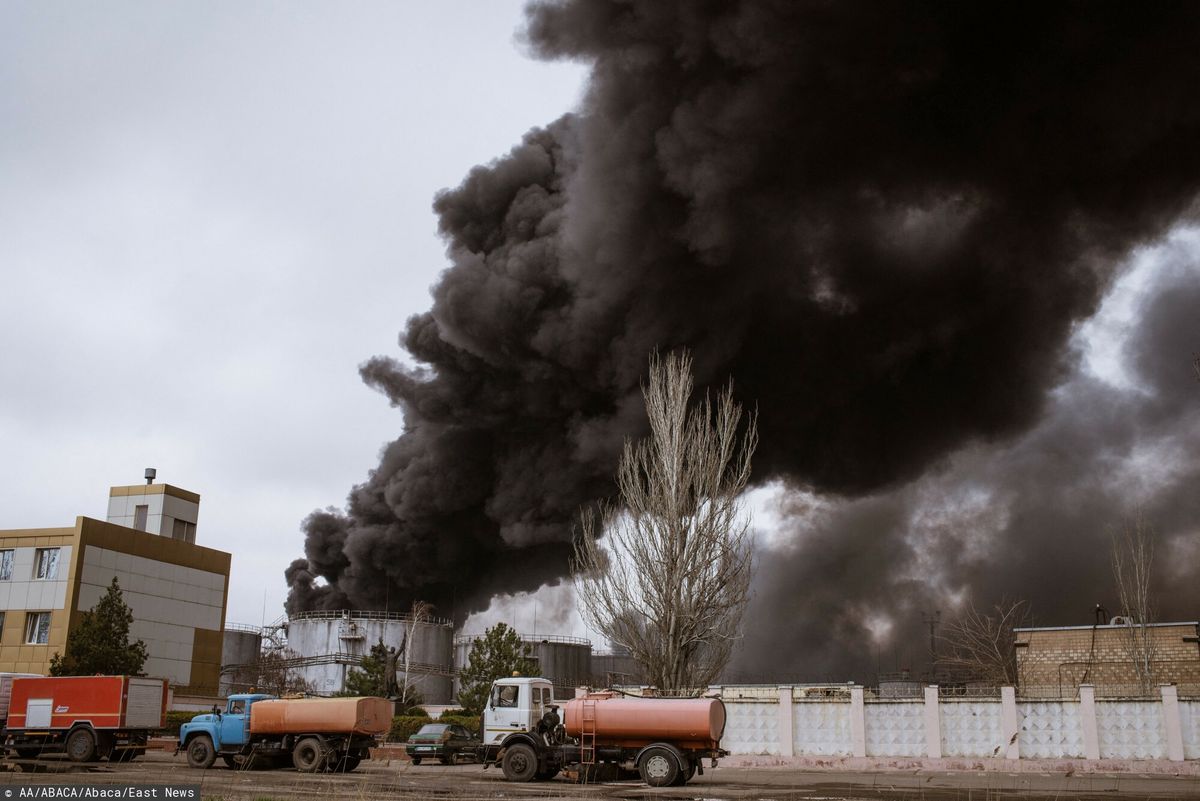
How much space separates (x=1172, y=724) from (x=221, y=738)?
21.8m

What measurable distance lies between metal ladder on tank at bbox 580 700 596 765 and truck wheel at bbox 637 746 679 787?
1068mm

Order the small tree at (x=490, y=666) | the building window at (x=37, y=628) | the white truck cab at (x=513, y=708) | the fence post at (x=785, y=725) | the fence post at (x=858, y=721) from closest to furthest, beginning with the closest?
the white truck cab at (x=513, y=708) < the fence post at (x=858, y=721) < the fence post at (x=785, y=725) < the small tree at (x=490, y=666) < the building window at (x=37, y=628)

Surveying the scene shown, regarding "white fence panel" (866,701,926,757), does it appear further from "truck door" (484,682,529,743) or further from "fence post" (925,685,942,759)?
"truck door" (484,682,529,743)

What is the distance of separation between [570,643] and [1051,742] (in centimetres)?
4377

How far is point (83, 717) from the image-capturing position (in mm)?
21812

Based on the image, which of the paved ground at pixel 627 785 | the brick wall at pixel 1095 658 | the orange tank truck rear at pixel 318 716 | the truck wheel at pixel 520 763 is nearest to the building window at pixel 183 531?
the paved ground at pixel 627 785

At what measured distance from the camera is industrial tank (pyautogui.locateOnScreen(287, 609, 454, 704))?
57.5 meters

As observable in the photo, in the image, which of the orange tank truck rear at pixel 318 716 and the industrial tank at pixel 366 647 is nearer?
the orange tank truck rear at pixel 318 716

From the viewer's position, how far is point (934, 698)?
25.0m

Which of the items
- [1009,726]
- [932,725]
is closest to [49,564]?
[932,725]

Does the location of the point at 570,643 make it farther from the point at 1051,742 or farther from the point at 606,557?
the point at 1051,742

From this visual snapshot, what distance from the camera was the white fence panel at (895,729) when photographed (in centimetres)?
2498

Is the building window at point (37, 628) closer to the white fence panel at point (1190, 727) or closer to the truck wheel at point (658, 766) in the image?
the truck wheel at point (658, 766)

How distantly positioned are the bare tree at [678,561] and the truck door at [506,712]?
6.14 metres
